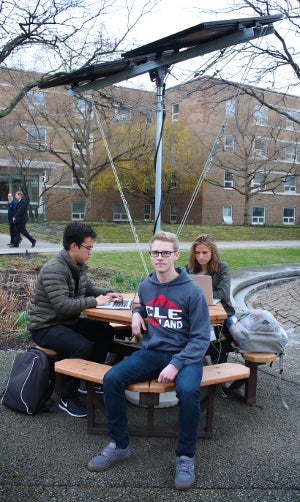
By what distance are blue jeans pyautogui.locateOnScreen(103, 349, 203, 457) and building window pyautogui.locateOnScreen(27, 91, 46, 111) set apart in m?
23.7

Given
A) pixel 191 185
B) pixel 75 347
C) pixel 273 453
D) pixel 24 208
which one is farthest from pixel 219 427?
pixel 191 185

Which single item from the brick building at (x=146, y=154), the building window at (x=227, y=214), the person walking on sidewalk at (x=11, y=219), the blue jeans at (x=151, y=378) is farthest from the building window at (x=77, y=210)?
the blue jeans at (x=151, y=378)

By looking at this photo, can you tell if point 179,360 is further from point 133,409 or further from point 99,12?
point 99,12

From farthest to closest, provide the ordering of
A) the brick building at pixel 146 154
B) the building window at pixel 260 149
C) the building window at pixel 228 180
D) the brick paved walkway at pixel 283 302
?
1. the building window at pixel 228 180
2. the building window at pixel 260 149
3. the brick building at pixel 146 154
4. the brick paved walkway at pixel 283 302

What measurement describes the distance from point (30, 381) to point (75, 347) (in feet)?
1.42

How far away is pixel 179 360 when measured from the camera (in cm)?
321

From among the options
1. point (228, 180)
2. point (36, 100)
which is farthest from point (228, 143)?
point (36, 100)

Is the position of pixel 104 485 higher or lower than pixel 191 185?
lower

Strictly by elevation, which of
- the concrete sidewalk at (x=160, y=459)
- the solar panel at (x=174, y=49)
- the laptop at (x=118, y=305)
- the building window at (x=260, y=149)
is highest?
the building window at (x=260, y=149)

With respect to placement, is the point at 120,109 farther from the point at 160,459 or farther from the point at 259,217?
the point at 259,217

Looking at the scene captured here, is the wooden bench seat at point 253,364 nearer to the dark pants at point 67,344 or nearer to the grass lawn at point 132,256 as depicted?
the dark pants at point 67,344

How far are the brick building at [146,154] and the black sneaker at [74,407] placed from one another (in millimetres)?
18172

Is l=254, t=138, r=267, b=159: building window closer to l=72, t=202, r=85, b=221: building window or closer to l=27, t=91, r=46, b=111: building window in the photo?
l=72, t=202, r=85, b=221: building window

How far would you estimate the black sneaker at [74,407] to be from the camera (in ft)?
12.6
